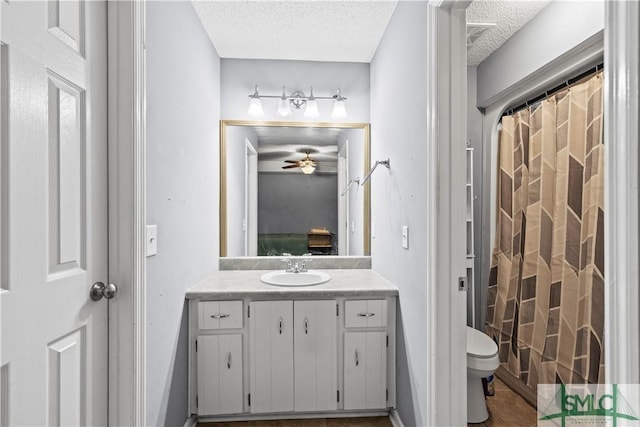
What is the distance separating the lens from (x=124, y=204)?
4.06 ft

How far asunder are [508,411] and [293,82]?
2559 millimetres

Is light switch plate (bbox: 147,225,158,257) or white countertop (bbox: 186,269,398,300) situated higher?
light switch plate (bbox: 147,225,158,257)

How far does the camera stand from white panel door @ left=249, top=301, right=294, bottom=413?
200cm

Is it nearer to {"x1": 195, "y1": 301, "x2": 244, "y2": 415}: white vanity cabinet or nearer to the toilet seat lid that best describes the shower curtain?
the toilet seat lid

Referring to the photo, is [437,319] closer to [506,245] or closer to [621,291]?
[621,291]

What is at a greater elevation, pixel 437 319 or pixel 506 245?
pixel 506 245

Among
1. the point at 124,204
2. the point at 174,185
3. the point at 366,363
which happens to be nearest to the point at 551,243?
the point at 366,363

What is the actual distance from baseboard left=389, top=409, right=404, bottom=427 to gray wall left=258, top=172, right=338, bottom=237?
1.23 m

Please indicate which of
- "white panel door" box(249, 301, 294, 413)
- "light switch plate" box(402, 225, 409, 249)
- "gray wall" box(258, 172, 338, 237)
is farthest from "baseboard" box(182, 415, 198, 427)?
"light switch plate" box(402, 225, 409, 249)

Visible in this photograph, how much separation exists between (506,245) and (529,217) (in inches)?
12.3

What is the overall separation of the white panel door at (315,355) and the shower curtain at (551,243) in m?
1.25

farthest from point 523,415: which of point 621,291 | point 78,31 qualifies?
point 78,31

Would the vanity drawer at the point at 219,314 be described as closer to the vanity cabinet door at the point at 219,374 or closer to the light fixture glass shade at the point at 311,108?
the vanity cabinet door at the point at 219,374

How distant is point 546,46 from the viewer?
207cm
